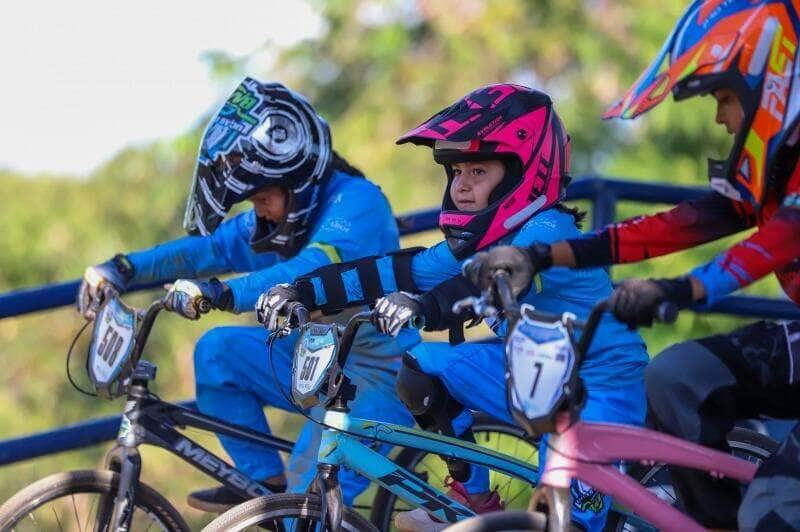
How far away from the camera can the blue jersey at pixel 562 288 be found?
422 centimetres

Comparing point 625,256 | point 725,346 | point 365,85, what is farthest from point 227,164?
point 365,85

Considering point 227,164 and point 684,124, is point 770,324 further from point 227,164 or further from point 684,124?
point 684,124

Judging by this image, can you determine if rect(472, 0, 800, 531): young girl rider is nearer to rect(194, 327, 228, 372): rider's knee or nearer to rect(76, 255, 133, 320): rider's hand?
rect(194, 327, 228, 372): rider's knee

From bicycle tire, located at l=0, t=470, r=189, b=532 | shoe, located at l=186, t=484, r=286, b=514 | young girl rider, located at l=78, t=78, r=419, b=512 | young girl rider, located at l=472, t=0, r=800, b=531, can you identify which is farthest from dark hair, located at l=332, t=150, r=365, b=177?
young girl rider, located at l=472, t=0, r=800, b=531

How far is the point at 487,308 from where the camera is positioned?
11.4 feet

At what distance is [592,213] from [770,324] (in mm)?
2919

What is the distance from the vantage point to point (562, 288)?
4.27 metres

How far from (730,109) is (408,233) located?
271 cm

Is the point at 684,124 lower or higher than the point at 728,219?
higher

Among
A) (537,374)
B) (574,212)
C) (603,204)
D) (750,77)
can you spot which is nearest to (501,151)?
(574,212)

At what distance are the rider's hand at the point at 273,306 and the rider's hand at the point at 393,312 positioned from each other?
40cm

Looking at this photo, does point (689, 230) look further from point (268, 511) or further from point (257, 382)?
point (257, 382)

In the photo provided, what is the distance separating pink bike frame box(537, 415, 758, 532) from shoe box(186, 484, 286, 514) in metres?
1.73

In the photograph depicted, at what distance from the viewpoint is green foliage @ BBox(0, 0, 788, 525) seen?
1161cm
